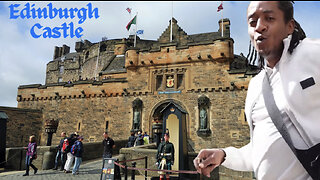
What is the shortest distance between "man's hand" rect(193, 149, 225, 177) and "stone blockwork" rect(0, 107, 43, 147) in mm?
20989

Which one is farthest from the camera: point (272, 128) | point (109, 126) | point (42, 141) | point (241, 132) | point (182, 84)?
point (42, 141)

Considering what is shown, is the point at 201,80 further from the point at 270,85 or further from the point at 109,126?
the point at 270,85

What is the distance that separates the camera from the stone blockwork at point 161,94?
1404 cm

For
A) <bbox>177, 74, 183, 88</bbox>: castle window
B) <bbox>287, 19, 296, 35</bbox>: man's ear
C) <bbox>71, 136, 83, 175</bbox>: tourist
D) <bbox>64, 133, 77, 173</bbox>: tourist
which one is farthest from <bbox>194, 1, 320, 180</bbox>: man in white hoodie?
<bbox>177, 74, 183, 88</bbox>: castle window

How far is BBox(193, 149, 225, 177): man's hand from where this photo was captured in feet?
3.57

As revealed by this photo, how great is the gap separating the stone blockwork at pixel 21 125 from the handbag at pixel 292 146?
21.3 meters

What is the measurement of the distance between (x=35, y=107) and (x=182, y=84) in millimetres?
14268

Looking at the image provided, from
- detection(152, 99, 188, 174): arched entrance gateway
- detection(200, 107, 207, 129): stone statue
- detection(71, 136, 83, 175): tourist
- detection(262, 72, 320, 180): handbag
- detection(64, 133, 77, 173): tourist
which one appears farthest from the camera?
detection(200, 107, 207, 129): stone statue

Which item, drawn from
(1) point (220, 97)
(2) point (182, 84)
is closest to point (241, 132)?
(1) point (220, 97)

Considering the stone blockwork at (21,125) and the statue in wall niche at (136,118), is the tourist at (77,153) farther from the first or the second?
the stone blockwork at (21,125)

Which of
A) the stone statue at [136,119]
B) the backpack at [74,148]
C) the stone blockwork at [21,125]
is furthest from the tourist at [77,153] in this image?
the stone blockwork at [21,125]

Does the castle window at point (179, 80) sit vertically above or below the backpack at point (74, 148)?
above

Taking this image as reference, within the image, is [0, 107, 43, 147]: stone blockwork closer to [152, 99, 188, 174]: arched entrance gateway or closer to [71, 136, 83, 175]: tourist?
[71, 136, 83, 175]: tourist

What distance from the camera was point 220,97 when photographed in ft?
47.3
